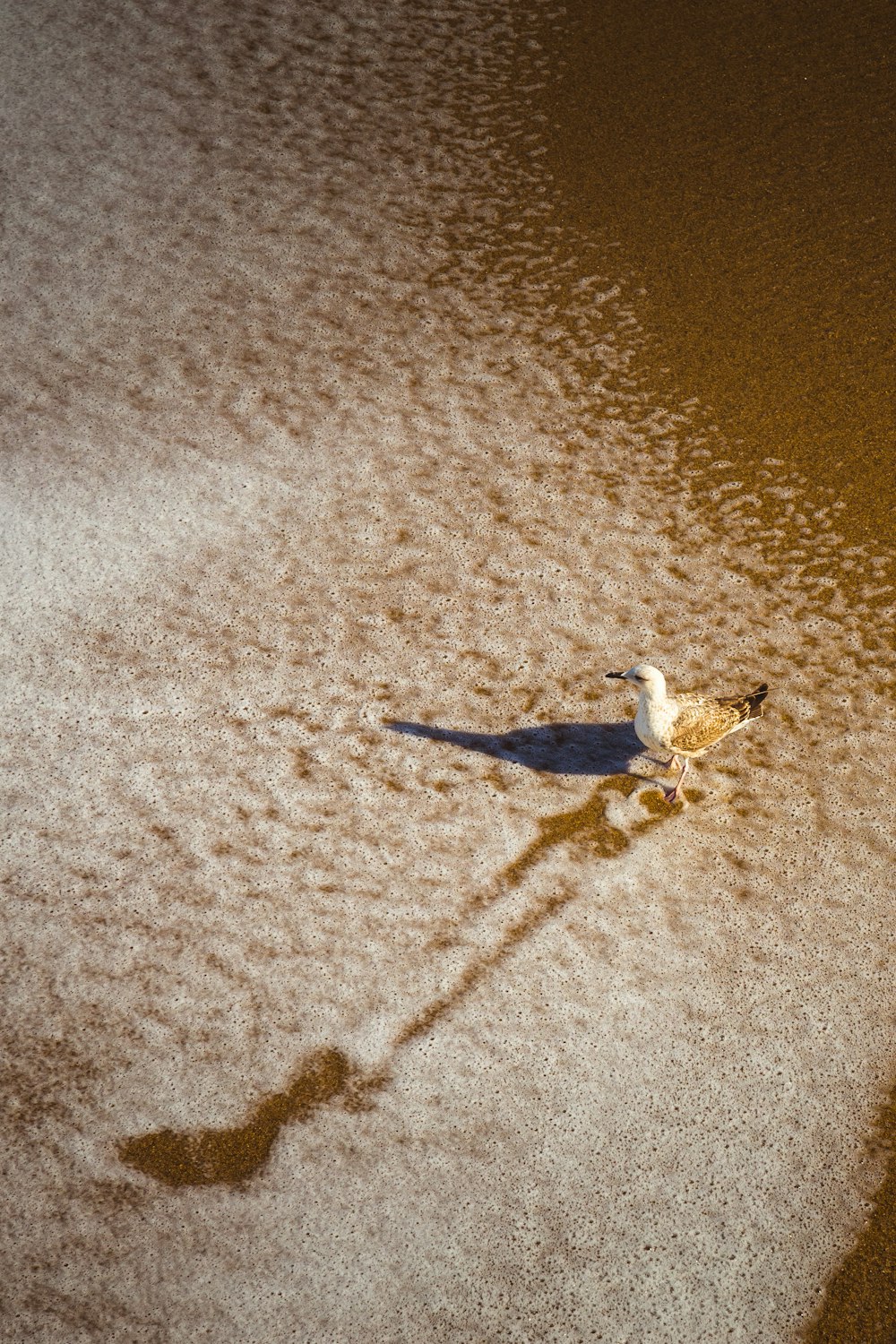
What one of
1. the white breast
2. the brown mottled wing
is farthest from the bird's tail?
the white breast

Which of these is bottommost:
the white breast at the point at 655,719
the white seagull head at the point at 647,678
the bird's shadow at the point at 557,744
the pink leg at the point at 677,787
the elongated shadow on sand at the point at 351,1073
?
the elongated shadow on sand at the point at 351,1073

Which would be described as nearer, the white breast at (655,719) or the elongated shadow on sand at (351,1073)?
the elongated shadow on sand at (351,1073)

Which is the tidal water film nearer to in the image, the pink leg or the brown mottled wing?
the pink leg

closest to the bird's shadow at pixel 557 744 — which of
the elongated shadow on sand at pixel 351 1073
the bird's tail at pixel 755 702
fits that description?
the elongated shadow on sand at pixel 351 1073

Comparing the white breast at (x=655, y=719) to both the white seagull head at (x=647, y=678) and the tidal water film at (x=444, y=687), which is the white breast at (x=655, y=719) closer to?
the white seagull head at (x=647, y=678)

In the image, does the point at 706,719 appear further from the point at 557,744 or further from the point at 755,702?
the point at 557,744

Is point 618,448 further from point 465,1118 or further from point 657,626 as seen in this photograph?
point 465,1118

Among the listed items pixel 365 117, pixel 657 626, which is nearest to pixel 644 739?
pixel 657 626
